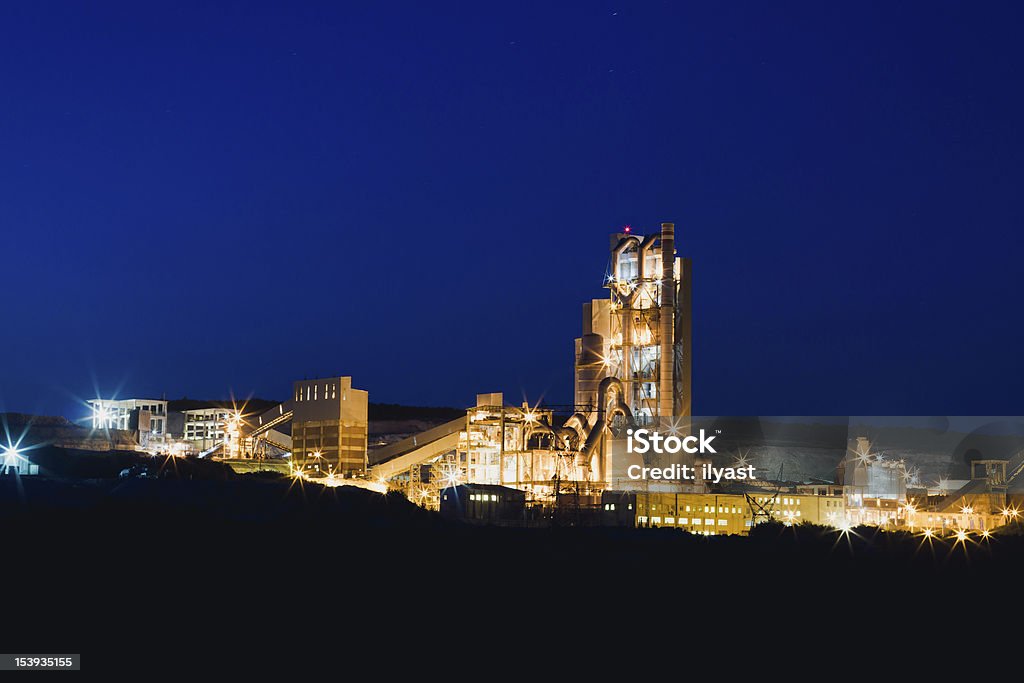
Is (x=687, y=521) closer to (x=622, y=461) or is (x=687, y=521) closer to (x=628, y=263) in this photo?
(x=622, y=461)

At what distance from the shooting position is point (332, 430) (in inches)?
2496

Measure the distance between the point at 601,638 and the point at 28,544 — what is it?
17.5 meters

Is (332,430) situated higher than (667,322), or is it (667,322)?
(667,322)

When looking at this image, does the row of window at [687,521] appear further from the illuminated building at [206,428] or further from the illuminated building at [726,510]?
the illuminated building at [206,428]

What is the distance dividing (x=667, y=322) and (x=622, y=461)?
7.85 metres

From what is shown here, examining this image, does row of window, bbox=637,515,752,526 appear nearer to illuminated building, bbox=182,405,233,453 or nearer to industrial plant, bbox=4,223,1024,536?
industrial plant, bbox=4,223,1024,536

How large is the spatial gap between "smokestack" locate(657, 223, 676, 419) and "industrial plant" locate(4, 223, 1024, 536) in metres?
0.07

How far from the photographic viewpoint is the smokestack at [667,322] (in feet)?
200

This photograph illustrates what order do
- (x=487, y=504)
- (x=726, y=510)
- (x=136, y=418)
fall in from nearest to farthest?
(x=487, y=504) < (x=726, y=510) < (x=136, y=418)

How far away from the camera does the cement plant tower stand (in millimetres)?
61656

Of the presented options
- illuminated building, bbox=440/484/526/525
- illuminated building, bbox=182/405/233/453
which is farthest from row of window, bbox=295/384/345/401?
illuminated building, bbox=182/405/233/453

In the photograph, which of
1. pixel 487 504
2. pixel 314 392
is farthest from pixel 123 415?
pixel 487 504

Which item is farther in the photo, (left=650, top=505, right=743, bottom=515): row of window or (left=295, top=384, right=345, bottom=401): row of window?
(left=295, top=384, right=345, bottom=401): row of window

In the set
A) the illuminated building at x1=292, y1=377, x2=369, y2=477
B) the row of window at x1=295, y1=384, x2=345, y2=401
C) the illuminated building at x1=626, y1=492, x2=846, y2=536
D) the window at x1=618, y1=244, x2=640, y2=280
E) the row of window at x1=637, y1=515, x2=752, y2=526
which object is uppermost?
the window at x1=618, y1=244, x2=640, y2=280
